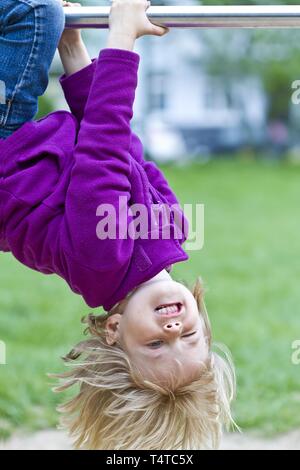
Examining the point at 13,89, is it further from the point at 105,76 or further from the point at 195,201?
the point at 195,201

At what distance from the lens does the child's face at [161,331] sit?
2.61 meters

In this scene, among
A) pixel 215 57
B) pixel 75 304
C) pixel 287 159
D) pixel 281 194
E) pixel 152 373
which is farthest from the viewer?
pixel 215 57

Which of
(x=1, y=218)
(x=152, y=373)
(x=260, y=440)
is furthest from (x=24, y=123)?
(x=260, y=440)

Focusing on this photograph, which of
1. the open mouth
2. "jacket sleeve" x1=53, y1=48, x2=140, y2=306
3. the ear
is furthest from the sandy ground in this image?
"jacket sleeve" x1=53, y1=48, x2=140, y2=306

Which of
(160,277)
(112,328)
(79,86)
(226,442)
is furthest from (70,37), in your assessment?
(226,442)

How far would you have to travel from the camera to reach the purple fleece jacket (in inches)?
97.3

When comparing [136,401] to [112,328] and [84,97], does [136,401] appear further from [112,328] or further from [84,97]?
[84,97]

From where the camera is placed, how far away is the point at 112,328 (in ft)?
9.05

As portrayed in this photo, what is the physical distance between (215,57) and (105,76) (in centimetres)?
2009

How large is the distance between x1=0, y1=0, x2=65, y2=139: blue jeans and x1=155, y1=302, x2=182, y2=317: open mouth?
0.69 m

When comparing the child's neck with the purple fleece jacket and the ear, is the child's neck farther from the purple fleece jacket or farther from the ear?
the ear

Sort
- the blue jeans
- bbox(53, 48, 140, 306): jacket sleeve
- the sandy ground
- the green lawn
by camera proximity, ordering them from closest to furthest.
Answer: bbox(53, 48, 140, 306): jacket sleeve → the blue jeans → the sandy ground → the green lawn

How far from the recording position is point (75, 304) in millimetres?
7000

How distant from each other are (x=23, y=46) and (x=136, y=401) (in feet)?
3.69
